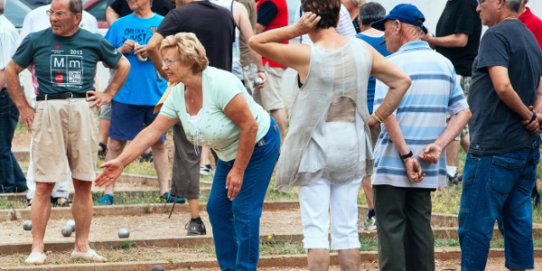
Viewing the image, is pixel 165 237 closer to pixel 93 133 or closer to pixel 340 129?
pixel 93 133

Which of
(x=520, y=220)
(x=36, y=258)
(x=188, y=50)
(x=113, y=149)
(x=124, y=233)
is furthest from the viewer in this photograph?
(x=113, y=149)

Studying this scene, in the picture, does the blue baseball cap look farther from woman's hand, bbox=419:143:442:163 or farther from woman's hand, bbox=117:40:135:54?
woman's hand, bbox=117:40:135:54

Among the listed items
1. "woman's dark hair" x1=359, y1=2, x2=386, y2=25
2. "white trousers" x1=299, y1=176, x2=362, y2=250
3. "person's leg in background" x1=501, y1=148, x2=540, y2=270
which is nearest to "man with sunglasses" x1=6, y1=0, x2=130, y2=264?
"woman's dark hair" x1=359, y1=2, x2=386, y2=25

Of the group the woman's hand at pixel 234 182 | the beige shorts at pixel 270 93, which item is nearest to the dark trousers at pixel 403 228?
the woman's hand at pixel 234 182

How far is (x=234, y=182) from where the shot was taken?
7086mm

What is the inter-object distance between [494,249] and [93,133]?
3319mm

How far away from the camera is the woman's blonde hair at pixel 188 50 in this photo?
7.03 meters

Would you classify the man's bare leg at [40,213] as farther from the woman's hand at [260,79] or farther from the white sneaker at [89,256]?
the woman's hand at [260,79]

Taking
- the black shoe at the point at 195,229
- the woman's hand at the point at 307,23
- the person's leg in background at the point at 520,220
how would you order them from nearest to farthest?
the woman's hand at the point at 307,23
the person's leg in background at the point at 520,220
the black shoe at the point at 195,229

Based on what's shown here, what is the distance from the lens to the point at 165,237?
30.3 feet

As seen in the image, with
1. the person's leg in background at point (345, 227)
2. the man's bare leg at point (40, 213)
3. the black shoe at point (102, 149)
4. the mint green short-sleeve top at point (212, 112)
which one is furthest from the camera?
the black shoe at point (102, 149)

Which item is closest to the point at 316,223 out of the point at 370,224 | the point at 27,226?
the point at 370,224

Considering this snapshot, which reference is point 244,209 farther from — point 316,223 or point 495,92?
point 495,92

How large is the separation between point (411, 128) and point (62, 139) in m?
2.84
